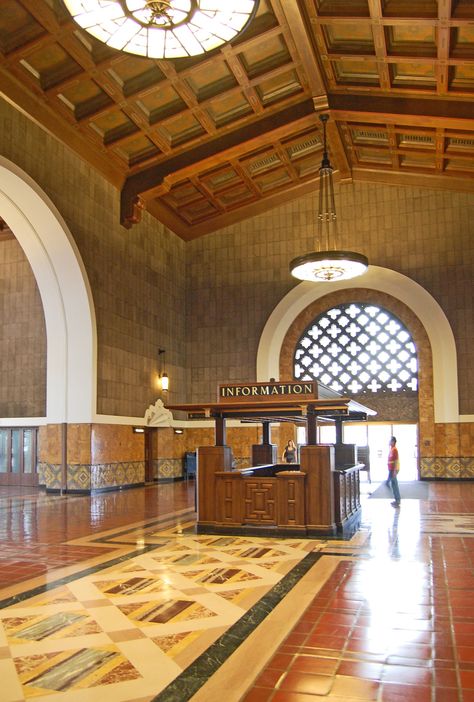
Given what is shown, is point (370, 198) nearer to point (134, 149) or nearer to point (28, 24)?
point (134, 149)

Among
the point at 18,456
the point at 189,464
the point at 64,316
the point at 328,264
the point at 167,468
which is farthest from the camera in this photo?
the point at 189,464

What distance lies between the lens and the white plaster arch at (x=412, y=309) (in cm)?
1611

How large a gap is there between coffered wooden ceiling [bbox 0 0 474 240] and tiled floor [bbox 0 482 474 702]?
7.54 metres

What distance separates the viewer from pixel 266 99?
13.1 m

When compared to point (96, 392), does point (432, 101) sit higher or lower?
higher

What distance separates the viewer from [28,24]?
31.2 ft

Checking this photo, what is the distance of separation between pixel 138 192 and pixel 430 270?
25.7 feet

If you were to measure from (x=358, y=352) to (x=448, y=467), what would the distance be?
387 cm

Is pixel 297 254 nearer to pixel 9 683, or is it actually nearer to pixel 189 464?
pixel 189 464

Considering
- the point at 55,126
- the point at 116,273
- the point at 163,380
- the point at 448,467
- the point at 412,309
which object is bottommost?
the point at 448,467

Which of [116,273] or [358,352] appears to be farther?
[358,352]

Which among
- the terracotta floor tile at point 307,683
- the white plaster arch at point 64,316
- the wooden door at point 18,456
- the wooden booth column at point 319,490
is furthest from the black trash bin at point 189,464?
the terracotta floor tile at point 307,683

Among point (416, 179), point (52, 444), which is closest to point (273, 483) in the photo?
point (52, 444)

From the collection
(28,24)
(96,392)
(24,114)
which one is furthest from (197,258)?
(28,24)
